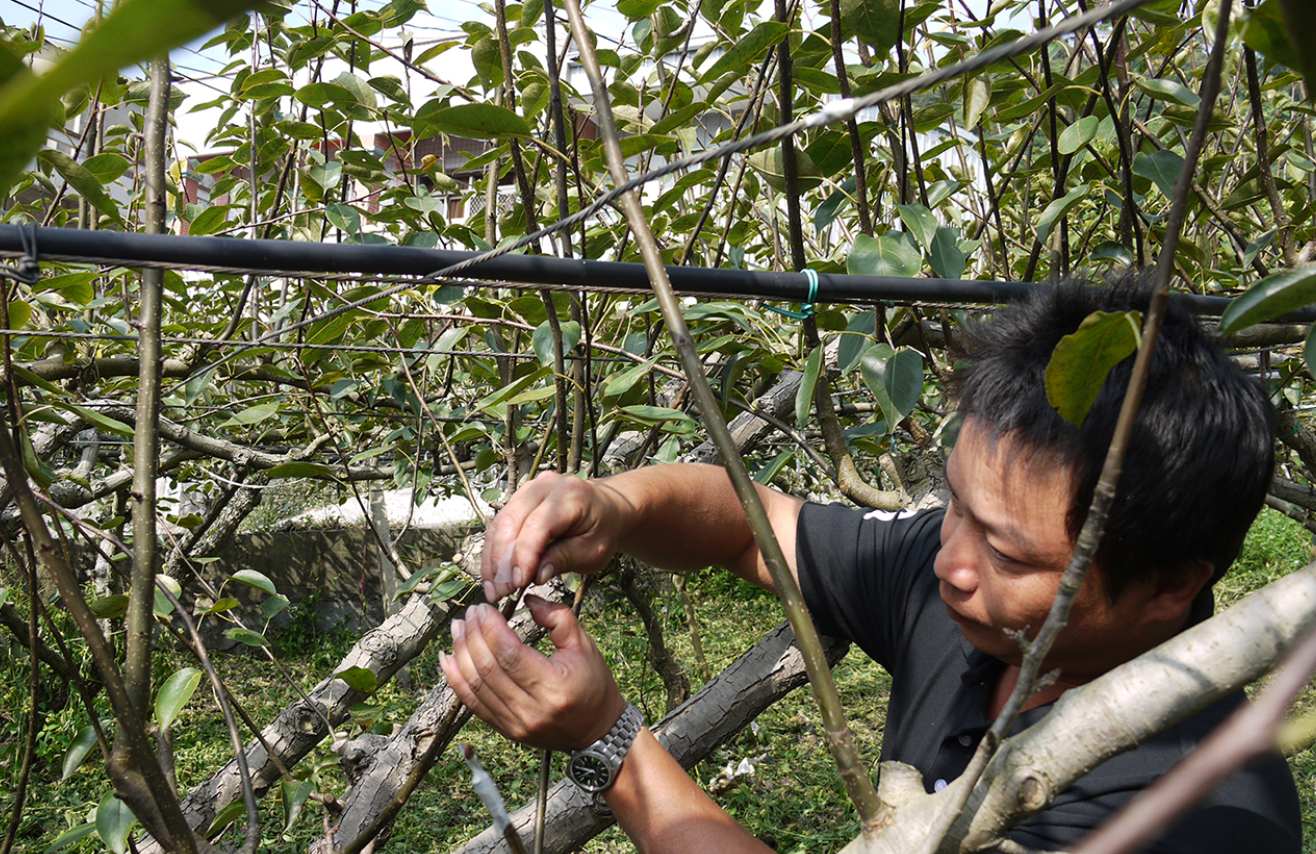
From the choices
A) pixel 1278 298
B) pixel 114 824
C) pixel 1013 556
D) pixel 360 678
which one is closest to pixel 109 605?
pixel 114 824

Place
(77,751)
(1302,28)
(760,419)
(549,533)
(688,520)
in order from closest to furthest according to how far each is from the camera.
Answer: (1302,28)
(549,533)
(77,751)
(688,520)
(760,419)

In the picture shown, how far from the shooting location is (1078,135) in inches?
54.5

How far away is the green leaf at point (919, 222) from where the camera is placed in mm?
1181

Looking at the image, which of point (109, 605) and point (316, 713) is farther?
point (316, 713)

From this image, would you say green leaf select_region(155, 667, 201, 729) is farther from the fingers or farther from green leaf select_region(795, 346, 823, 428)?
green leaf select_region(795, 346, 823, 428)

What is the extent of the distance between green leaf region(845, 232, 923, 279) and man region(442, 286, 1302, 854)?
125mm

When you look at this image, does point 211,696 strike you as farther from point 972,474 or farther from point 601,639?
point 972,474

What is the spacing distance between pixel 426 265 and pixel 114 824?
65cm

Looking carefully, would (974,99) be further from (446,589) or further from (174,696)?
(174,696)

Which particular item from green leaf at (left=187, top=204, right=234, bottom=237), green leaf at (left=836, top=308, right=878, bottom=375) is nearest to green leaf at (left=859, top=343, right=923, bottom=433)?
green leaf at (left=836, top=308, right=878, bottom=375)

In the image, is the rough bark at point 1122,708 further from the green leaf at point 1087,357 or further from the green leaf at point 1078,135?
the green leaf at point 1078,135

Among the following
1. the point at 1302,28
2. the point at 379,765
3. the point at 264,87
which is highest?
the point at 264,87

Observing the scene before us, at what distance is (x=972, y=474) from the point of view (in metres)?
0.92

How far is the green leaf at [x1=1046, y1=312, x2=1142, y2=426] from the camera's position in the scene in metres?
0.45
